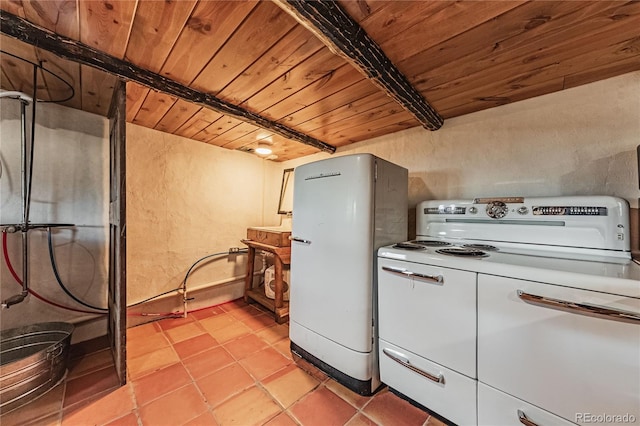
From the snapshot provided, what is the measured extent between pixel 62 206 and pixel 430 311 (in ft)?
9.09

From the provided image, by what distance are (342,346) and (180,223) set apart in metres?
2.10

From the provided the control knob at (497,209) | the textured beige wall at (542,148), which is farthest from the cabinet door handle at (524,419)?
the textured beige wall at (542,148)

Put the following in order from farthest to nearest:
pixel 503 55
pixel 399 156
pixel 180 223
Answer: pixel 180 223, pixel 399 156, pixel 503 55

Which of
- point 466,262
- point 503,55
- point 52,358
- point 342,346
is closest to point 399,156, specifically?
point 503,55

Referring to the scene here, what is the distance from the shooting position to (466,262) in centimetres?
102

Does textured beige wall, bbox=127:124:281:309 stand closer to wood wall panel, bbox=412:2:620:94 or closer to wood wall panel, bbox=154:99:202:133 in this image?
wood wall panel, bbox=154:99:202:133

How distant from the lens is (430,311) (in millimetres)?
1120

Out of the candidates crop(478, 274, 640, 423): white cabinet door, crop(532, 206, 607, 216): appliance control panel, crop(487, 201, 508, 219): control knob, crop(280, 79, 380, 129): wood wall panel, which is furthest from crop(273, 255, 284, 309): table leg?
crop(532, 206, 607, 216): appliance control panel

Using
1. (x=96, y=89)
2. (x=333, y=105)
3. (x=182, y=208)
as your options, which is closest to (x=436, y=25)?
(x=333, y=105)

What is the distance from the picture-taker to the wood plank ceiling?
87cm

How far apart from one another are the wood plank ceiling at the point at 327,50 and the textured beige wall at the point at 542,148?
101 mm

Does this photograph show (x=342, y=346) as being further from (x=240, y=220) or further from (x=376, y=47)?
(x=240, y=220)

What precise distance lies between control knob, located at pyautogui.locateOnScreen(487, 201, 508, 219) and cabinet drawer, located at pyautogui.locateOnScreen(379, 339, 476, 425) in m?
0.99

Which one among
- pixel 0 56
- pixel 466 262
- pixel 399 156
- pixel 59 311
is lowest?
pixel 59 311
